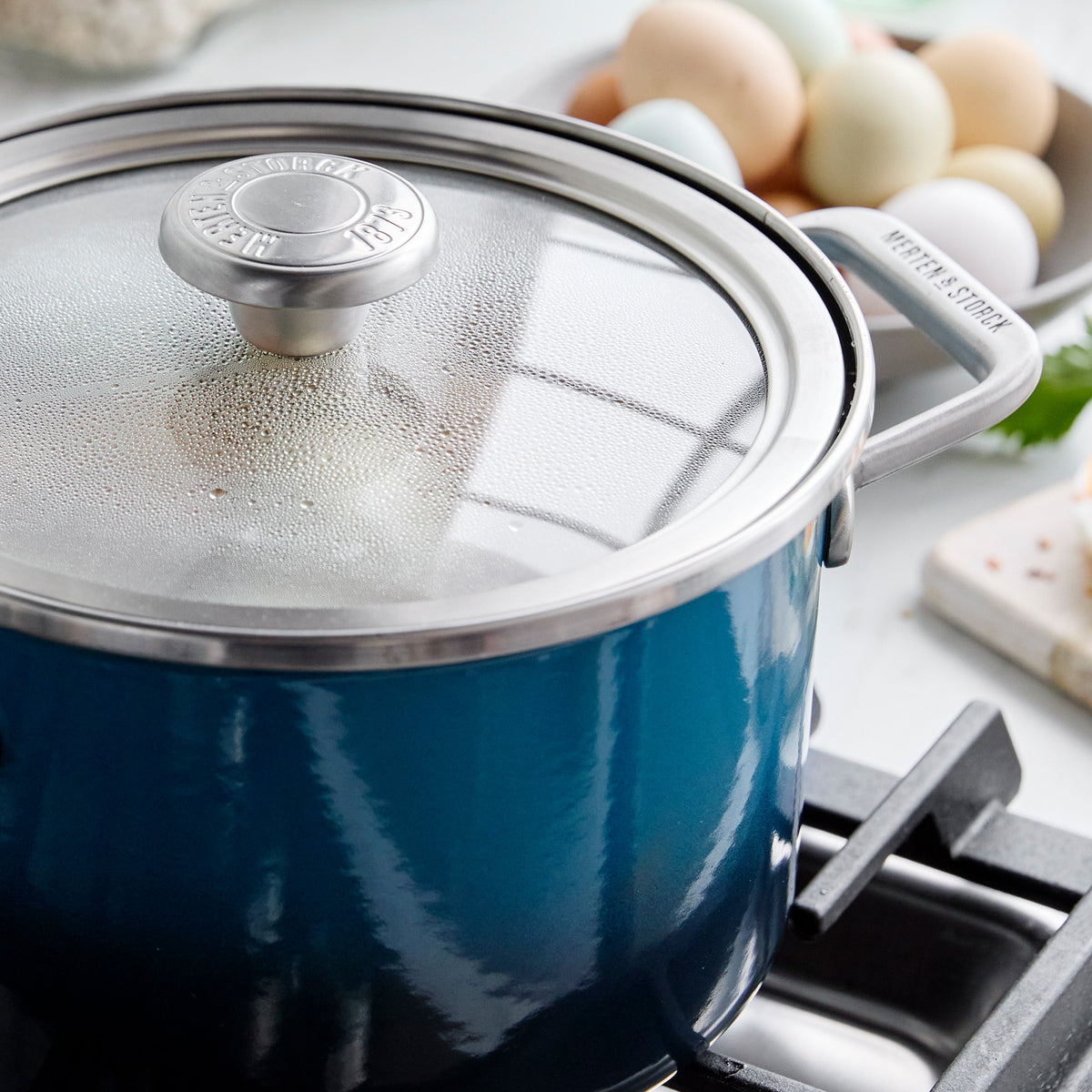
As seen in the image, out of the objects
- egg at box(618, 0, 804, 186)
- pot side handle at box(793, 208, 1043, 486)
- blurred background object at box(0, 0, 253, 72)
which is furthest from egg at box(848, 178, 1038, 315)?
blurred background object at box(0, 0, 253, 72)

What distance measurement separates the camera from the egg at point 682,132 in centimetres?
86

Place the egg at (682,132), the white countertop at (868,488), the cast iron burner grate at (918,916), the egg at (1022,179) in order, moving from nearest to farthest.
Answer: the cast iron burner grate at (918,916) < the white countertop at (868,488) < the egg at (682,132) < the egg at (1022,179)

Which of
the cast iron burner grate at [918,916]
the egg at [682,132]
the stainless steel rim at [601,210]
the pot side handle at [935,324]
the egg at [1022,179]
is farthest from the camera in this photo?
the egg at [1022,179]

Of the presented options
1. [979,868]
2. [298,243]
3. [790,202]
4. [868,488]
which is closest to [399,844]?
[298,243]

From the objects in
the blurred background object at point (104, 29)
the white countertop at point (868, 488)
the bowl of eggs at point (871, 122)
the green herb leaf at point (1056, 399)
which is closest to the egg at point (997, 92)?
the bowl of eggs at point (871, 122)

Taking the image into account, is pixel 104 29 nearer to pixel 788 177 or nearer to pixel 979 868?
pixel 788 177

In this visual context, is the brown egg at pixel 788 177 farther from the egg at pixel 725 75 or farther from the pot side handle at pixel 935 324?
the pot side handle at pixel 935 324

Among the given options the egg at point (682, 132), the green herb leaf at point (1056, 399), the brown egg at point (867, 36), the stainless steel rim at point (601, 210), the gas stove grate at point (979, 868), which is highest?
the stainless steel rim at point (601, 210)

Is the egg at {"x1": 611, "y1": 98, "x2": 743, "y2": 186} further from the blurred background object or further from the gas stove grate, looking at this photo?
the blurred background object

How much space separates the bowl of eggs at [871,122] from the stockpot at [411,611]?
40cm

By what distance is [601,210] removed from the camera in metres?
0.53

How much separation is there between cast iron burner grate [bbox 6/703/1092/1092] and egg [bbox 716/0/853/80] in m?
0.60

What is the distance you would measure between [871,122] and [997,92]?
0.48ft

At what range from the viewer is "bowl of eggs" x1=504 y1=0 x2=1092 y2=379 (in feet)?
2.89
